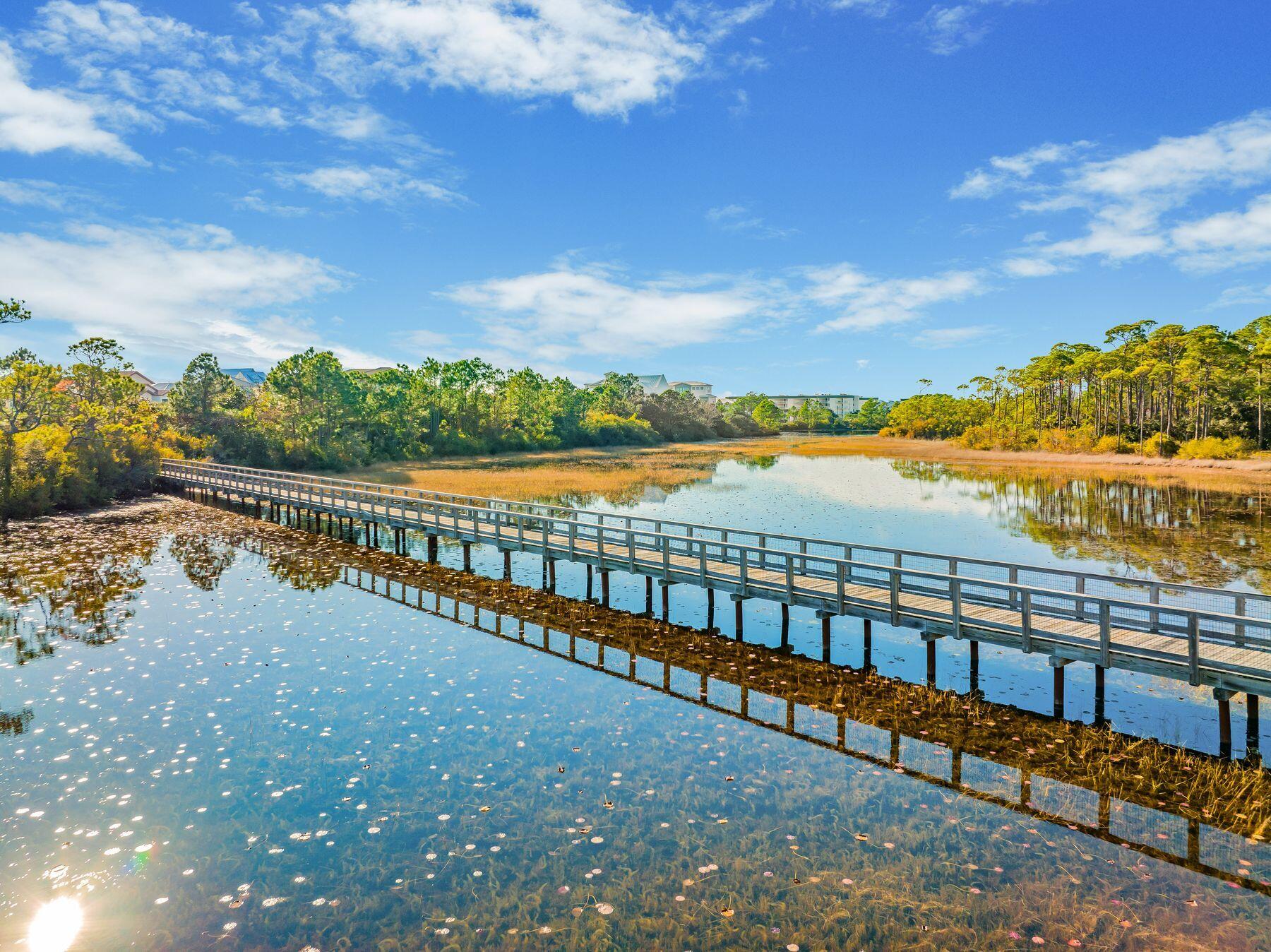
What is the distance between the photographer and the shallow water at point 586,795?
23.3 ft

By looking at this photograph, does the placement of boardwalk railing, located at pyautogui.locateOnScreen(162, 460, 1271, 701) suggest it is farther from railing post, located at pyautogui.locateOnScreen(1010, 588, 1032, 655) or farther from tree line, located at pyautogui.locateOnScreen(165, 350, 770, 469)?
tree line, located at pyautogui.locateOnScreen(165, 350, 770, 469)

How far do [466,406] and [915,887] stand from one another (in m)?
89.2

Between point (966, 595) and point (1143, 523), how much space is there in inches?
978

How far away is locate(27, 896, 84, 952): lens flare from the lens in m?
6.71

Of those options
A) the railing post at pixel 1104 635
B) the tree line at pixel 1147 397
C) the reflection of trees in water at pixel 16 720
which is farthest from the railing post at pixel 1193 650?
the tree line at pixel 1147 397

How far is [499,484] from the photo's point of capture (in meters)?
51.8

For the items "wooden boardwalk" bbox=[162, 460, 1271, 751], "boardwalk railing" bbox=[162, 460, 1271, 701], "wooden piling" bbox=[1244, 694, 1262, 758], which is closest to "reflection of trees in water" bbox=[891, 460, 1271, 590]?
"boardwalk railing" bbox=[162, 460, 1271, 701]

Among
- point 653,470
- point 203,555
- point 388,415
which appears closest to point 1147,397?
point 653,470

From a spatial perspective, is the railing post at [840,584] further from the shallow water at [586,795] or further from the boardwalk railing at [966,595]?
the shallow water at [586,795]

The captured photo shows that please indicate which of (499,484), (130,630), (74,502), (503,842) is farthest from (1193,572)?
(74,502)

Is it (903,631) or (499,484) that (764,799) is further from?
(499,484)

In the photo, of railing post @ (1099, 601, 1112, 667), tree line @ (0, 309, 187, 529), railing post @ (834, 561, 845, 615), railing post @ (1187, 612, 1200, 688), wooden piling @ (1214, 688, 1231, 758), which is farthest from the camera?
tree line @ (0, 309, 187, 529)

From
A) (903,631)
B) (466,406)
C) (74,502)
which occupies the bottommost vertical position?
(903,631)

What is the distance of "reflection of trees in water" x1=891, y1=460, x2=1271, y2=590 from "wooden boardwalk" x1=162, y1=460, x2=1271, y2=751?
444 cm
